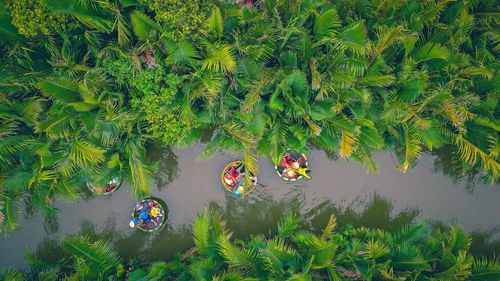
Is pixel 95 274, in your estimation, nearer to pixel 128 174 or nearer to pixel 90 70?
pixel 128 174

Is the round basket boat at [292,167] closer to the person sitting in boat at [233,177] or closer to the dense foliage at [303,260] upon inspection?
the person sitting in boat at [233,177]

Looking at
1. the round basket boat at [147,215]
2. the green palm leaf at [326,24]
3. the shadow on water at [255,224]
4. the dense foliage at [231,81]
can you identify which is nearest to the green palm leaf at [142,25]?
the dense foliage at [231,81]

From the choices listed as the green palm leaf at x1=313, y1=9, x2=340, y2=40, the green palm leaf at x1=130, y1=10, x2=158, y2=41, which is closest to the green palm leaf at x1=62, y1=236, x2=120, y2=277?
the green palm leaf at x1=130, y1=10, x2=158, y2=41

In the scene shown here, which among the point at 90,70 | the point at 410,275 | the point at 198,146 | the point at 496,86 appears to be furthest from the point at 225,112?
the point at 496,86

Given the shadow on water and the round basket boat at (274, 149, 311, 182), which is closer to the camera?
the round basket boat at (274, 149, 311, 182)

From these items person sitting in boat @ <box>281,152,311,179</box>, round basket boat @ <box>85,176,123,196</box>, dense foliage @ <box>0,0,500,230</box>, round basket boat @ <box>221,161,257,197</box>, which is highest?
dense foliage @ <box>0,0,500,230</box>

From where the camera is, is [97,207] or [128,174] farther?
[97,207]

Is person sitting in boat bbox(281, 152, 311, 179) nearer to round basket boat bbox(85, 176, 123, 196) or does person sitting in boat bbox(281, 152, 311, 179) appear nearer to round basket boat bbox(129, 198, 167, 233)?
round basket boat bbox(129, 198, 167, 233)
